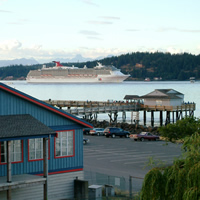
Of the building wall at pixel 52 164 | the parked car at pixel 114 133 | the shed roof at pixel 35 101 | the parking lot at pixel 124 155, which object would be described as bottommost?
the parking lot at pixel 124 155

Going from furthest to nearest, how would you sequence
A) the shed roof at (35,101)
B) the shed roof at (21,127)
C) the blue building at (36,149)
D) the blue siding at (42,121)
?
the blue siding at (42,121) < the shed roof at (35,101) < the blue building at (36,149) < the shed roof at (21,127)

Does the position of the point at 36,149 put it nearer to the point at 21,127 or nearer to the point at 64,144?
the point at 64,144

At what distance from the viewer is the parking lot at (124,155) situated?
30169mm

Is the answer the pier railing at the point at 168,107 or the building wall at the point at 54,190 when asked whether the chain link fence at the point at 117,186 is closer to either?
the building wall at the point at 54,190

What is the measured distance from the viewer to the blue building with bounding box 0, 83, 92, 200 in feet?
64.8

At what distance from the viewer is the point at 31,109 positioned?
21984 millimetres

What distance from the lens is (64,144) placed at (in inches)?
894

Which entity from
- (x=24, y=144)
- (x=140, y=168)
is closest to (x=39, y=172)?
(x=24, y=144)

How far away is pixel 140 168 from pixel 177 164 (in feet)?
54.6

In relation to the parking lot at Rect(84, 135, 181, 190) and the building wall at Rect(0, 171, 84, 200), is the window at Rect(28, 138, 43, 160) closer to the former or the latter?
the building wall at Rect(0, 171, 84, 200)

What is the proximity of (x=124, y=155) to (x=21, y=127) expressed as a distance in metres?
18.0

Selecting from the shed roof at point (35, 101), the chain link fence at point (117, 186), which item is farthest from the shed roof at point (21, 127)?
the chain link fence at point (117, 186)

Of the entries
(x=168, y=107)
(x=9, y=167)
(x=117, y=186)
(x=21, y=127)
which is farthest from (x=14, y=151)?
(x=168, y=107)

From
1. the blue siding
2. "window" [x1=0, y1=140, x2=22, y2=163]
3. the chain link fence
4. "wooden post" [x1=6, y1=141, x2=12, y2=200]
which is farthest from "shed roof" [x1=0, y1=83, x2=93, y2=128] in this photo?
the chain link fence
